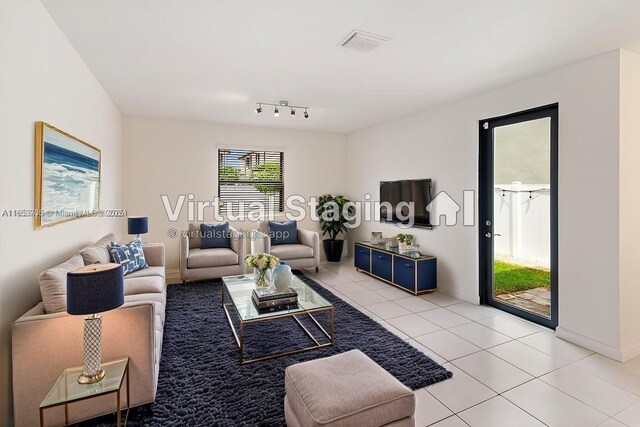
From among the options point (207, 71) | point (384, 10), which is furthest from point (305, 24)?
point (207, 71)

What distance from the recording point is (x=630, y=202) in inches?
111

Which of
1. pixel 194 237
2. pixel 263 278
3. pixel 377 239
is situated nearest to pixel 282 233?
pixel 194 237

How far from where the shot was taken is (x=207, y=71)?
3.34 metres

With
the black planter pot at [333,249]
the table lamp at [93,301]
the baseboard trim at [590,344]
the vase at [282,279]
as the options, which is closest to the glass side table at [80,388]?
the table lamp at [93,301]

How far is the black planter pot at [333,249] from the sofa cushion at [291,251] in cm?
94

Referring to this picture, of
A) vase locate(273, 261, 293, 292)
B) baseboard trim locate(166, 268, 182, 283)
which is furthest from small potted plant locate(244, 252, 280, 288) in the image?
baseboard trim locate(166, 268, 182, 283)

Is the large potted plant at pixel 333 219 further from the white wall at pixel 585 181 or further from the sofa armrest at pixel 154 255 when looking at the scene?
the sofa armrest at pixel 154 255

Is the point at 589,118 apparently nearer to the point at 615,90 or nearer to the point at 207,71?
the point at 615,90

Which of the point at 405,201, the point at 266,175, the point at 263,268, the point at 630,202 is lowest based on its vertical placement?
the point at 263,268

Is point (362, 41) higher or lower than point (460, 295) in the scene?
higher

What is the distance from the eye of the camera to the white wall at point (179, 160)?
527cm

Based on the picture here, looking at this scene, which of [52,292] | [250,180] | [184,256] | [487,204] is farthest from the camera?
[250,180]

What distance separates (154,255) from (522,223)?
4327mm

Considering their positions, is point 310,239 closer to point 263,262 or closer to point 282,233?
point 282,233
